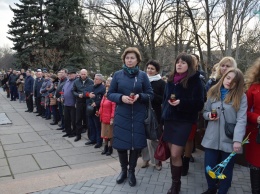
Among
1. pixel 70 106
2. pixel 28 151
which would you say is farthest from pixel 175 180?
pixel 70 106

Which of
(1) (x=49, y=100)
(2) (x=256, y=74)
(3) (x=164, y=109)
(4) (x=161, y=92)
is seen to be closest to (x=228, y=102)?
(2) (x=256, y=74)

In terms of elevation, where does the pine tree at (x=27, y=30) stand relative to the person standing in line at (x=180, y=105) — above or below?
above

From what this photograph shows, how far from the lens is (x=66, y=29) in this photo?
68.3 feet

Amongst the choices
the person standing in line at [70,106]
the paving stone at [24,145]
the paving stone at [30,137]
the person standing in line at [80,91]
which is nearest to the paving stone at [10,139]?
the paving stone at [30,137]

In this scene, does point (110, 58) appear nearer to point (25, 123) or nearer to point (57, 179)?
point (25, 123)

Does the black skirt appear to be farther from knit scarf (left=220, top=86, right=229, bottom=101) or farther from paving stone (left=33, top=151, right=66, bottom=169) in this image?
paving stone (left=33, top=151, right=66, bottom=169)

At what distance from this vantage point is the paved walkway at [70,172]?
11.7 ft

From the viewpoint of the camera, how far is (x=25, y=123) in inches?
348

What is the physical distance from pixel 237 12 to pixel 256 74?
403 inches

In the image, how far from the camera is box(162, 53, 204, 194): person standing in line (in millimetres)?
3080

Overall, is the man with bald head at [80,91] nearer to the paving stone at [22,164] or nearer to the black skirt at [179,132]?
the paving stone at [22,164]

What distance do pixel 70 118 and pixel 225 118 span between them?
4.75 m

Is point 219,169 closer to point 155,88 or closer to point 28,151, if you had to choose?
point 155,88

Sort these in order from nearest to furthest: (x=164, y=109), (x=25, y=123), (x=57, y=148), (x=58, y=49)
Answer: (x=164, y=109)
(x=57, y=148)
(x=25, y=123)
(x=58, y=49)
